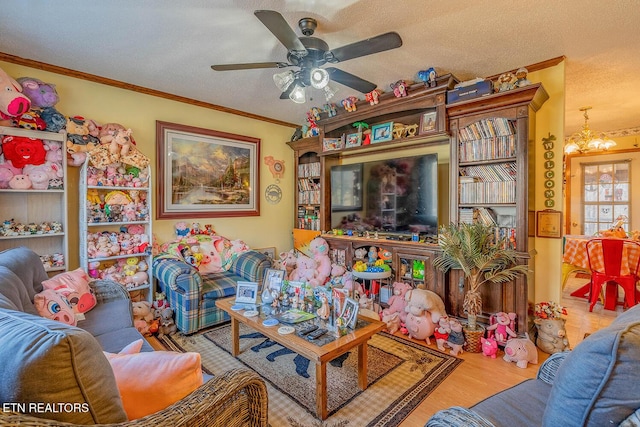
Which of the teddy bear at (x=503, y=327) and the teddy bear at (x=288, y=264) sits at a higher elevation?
the teddy bear at (x=288, y=264)

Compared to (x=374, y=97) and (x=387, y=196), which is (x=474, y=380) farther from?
(x=374, y=97)

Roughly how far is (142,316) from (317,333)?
186 centimetres

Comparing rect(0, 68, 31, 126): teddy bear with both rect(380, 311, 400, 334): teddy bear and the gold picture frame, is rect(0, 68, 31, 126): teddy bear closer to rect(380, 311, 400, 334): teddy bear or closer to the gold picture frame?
rect(380, 311, 400, 334): teddy bear

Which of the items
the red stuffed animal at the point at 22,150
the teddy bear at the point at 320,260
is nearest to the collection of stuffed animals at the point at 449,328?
the teddy bear at the point at 320,260

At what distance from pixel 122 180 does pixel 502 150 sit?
137 inches

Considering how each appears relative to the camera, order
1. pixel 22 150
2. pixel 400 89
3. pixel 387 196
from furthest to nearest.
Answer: pixel 387 196, pixel 400 89, pixel 22 150

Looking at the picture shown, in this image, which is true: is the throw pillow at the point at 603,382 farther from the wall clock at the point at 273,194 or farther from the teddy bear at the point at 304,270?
the wall clock at the point at 273,194

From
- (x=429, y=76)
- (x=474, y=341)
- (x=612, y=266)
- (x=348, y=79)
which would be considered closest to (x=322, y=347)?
(x=474, y=341)

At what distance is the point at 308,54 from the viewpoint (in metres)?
1.97

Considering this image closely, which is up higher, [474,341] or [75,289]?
[75,289]

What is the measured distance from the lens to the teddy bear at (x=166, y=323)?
2803mm

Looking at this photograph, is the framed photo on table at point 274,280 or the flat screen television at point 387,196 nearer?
the framed photo on table at point 274,280

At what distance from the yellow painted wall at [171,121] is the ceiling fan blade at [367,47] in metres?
2.29

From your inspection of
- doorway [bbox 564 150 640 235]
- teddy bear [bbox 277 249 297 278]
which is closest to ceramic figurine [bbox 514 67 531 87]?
teddy bear [bbox 277 249 297 278]
